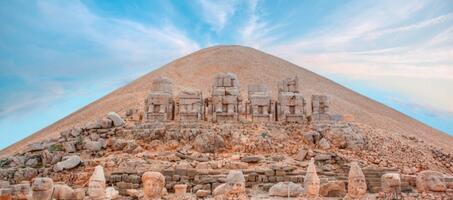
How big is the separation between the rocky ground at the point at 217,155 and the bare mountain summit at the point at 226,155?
35 mm

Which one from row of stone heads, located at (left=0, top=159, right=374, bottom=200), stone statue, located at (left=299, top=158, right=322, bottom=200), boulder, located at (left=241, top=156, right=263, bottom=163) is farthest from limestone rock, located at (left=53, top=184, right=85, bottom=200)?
boulder, located at (left=241, top=156, right=263, bottom=163)

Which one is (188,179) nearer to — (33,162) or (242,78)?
(33,162)

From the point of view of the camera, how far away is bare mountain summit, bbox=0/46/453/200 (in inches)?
498

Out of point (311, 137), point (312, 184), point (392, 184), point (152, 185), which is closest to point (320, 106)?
point (311, 137)

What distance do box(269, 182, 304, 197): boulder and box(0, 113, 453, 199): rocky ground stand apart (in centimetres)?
32

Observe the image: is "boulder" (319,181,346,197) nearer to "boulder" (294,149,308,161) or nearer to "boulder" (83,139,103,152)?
"boulder" (294,149,308,161)

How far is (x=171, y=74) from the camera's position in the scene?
40.8m

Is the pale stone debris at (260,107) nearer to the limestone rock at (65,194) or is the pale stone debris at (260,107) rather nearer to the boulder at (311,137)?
the boulder at (311,137)

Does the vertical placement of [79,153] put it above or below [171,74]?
below

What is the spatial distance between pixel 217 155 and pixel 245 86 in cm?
2081

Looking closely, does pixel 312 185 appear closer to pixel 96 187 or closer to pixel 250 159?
Answer: pixel 96 187

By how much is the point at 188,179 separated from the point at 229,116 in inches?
180

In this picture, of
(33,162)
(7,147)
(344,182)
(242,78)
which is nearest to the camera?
(344,182)

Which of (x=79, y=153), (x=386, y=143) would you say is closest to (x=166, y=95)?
(x=79, y=153)
